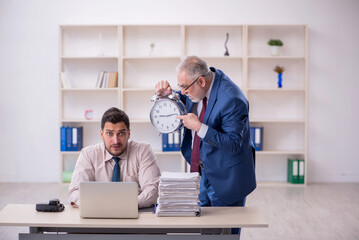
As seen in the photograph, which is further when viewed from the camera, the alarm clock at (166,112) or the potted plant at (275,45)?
the potted plant at (275,45)

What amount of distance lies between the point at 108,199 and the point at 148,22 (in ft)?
14.7

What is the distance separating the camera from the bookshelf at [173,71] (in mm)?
6578

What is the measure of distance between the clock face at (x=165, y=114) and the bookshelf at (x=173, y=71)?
12.2 feet

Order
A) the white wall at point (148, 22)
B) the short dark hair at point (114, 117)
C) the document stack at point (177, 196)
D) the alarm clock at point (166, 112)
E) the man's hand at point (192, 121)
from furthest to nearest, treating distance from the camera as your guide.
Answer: the white wall at point (148, 22)
the short dark hair at point (114, 117)
the alarm clock at point (166, 112)
the man's hand at point (192, 121)
the document stack at point (177, 196)

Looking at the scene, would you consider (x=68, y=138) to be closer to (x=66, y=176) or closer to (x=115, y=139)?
(x=66, y=176)

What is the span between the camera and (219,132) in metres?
2.71

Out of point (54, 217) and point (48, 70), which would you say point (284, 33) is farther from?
point (54, 217)

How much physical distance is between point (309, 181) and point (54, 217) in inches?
191

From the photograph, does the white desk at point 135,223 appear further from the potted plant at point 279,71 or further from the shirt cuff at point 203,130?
the potted plant at point 279,71

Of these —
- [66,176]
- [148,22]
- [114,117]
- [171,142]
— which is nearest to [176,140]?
[171,142]

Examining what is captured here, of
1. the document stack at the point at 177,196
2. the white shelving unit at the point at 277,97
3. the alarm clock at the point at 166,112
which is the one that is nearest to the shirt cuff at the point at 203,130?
the alarm clock at the point at 166,112

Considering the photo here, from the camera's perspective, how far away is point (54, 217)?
2.50 m

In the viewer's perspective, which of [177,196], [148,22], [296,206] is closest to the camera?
[177,196]

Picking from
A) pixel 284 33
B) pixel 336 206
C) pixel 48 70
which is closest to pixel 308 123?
pixel 284 33
